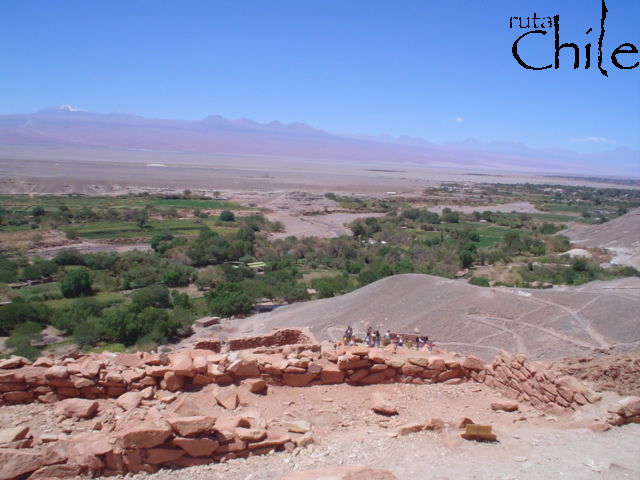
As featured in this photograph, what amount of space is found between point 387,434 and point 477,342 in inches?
426

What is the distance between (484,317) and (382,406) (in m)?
11.6

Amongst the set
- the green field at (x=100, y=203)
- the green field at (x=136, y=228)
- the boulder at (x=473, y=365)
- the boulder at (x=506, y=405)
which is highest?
the green field at (x=100, y=203)

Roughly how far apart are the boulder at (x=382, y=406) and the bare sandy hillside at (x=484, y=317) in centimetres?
889

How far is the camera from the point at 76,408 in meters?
6.31

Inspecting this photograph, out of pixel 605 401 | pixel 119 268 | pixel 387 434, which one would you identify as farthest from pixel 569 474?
pixel 119 268

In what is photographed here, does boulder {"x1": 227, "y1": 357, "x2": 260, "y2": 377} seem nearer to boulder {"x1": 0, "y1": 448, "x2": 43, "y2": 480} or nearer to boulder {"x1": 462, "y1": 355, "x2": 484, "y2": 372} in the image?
boulder {"x1": 0, "y1": 448, "x2": 43, "y2": 480}

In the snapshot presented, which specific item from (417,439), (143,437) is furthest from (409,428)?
(143,437)

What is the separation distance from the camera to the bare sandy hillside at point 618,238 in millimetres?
36838

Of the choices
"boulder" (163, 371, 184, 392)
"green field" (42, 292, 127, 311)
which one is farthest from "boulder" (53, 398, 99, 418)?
"green field" (42, 292, 127, 311)

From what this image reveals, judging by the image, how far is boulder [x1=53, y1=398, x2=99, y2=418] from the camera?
6.28 metres

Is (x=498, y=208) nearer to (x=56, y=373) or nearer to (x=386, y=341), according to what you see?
(x=386, y=341)

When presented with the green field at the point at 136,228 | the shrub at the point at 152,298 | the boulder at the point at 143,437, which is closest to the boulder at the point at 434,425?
the boulder at the point at 143,437

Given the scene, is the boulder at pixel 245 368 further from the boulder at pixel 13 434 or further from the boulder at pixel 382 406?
the boulder at pixel 13 434

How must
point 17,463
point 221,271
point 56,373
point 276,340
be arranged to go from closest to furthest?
point 17,463 → point 56,373 → point 276,340 → point 221,271
